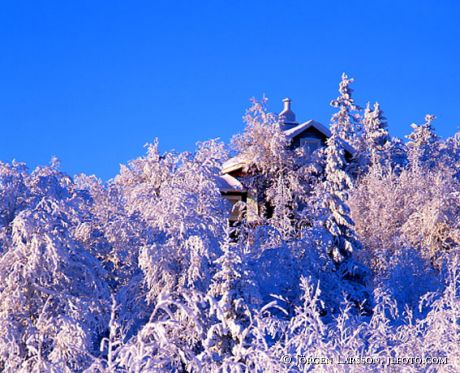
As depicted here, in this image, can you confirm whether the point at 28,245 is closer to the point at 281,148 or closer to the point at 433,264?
the point at 433,264

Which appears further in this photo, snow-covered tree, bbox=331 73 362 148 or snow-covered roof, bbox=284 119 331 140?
snow-covered tree, bbox=331 73 362 148

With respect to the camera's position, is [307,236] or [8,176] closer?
[8,176]

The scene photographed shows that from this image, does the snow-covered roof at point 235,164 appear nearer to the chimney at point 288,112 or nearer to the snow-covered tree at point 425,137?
the chimney at point 288,112

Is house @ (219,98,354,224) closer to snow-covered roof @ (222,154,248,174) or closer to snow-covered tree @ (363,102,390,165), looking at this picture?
snow-covered roof @ (222,154,248,174)

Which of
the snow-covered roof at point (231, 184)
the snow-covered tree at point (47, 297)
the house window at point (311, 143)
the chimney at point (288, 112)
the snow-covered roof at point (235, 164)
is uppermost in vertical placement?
the chimney at point (288, 112)

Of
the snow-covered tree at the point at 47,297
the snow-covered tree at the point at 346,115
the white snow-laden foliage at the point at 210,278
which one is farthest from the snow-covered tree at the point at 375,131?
the snow-covered tree at the point at 47,297

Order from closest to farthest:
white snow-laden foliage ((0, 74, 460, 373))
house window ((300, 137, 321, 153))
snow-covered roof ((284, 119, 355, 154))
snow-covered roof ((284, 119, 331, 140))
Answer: white snow-laden foliage ((0, 74, 460, 373))
snow-covered roof ((284, 119, 331, 140))
snow-covered roof ((284, 119, 355, 154))
house window ((300, 137, 321, 153))

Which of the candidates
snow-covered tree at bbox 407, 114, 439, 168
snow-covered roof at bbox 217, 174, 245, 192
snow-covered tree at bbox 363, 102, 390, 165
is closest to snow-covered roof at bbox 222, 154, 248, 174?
snow-covered roof at bbox 217, 174, 245, 192

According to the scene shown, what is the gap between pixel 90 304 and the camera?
1344cm

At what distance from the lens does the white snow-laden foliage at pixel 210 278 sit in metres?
11.4

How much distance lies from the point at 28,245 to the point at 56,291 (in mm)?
1123

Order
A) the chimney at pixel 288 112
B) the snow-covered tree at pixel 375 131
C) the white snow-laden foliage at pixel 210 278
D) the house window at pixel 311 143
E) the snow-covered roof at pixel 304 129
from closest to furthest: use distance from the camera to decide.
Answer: the white snow-laden foliage at pixel 210 278
the snow-covered roof at pixel 304 129
the house window at pixel 311 143
the chimney at pixel 288 112
the snow-covered tree at pixel 375 131

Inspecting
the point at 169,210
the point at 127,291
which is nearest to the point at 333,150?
the point at 169,210

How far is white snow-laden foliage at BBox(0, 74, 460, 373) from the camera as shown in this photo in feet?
37.3
